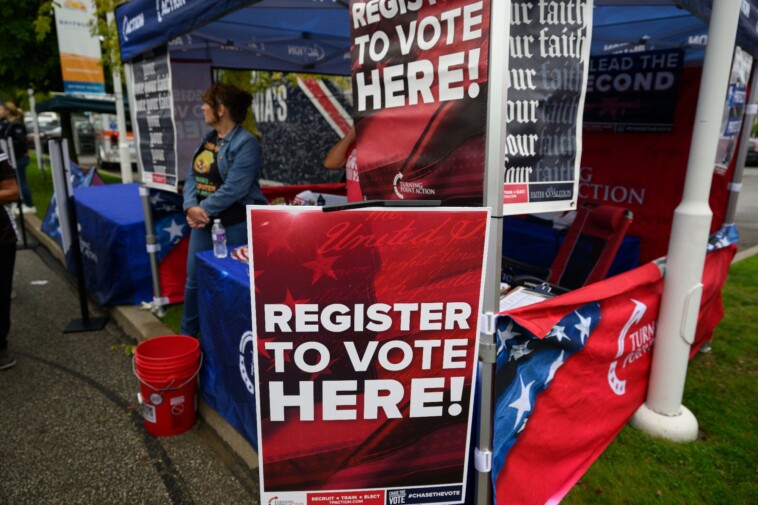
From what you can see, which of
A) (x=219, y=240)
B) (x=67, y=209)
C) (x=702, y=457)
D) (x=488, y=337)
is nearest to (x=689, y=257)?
(x=702, y=457)

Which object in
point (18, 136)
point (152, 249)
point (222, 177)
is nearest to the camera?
point (222, 177)

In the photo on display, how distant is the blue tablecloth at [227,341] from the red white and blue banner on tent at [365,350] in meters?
0.90

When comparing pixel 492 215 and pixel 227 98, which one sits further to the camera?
pixel 227 98

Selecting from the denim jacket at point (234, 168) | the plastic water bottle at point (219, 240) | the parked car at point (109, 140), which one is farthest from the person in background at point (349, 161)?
the parked car at point (109, 140)

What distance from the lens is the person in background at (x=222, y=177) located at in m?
3.60

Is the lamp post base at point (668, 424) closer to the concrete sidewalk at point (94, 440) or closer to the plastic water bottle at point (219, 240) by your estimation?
the concrete sidewalk at point (94, 440)

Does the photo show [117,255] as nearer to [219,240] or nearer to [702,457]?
[219,240]

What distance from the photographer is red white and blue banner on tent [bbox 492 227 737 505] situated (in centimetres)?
220

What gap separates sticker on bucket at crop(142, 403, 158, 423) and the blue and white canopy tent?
2023 millimetres

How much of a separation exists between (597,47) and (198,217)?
5101mm

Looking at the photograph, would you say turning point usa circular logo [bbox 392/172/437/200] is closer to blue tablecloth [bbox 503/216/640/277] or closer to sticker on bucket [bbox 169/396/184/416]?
sticker on bucket [bbox 169/396/184/416]

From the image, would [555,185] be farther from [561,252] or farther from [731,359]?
[731,359]

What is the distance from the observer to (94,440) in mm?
Result: 3148

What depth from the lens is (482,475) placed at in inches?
83.9
